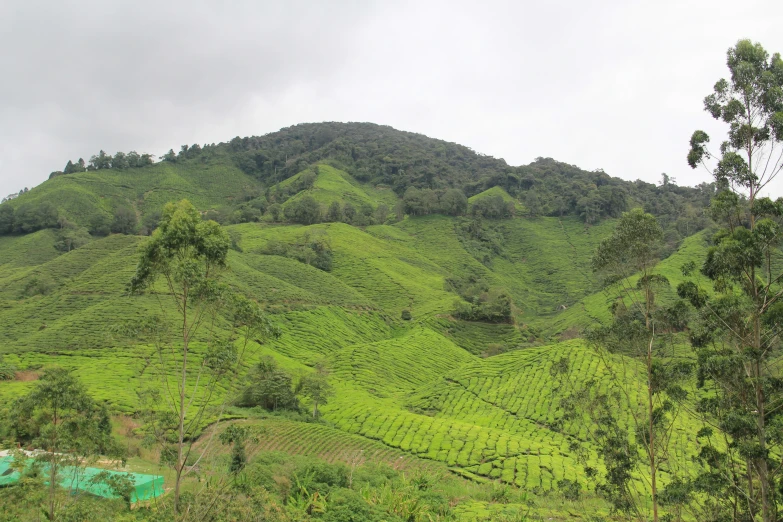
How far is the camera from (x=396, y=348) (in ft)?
197

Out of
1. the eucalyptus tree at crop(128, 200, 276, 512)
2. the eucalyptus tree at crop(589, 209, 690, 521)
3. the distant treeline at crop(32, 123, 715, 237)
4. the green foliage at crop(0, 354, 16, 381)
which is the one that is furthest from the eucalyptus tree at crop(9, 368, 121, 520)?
the distant treeline at crop(32, 123, 715, 237)

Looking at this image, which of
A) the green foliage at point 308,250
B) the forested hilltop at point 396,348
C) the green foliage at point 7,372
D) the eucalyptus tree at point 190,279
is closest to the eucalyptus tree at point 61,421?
the forested hilltop at point 396,348

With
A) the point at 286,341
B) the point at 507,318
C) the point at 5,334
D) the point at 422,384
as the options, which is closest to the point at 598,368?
the point at 422,384

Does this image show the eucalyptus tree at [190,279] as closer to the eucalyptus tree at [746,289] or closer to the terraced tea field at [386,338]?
the terraced tea field at [386,338]

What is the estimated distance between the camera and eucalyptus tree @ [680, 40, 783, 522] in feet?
36.4

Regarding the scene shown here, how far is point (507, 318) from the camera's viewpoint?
74.7 meters

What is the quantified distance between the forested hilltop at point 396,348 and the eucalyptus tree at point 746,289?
3.1 inches

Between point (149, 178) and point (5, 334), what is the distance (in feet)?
322

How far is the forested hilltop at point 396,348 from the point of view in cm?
1280

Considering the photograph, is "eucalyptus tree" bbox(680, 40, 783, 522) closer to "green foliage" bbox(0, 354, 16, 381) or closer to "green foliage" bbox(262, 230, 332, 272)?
"green foliage" bbox(0, 354, 16, 381)

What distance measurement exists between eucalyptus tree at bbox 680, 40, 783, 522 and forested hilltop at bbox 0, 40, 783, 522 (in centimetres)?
8

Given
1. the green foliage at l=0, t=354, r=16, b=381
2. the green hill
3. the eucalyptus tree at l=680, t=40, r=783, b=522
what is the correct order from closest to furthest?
1. the eucalyptus tree at l=680, t=40, r=783, b=522
2. the green hill
3. the green foliage at l=0, t=354, r=16, b=381

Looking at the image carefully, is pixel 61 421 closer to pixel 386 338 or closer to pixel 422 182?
pixel 386 338


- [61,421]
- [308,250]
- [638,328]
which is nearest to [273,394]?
[61,421]
